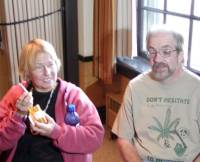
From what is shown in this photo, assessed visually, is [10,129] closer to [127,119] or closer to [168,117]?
[127,119]

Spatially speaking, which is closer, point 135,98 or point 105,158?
point 135,98

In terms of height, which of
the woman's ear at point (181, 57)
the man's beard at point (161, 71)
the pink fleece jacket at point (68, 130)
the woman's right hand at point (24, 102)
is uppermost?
the woman's ear at point (181, 57)

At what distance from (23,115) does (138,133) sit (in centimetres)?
51

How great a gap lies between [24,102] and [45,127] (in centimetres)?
14

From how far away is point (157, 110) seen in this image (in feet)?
5.01

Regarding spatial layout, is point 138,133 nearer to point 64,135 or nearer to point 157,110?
point 157,110

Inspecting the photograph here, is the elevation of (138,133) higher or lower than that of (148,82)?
lower

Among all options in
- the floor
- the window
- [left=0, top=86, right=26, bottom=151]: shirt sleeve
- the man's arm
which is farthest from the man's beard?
the floor

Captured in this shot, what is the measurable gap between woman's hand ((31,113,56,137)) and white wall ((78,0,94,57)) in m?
1.51

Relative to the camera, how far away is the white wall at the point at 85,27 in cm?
294

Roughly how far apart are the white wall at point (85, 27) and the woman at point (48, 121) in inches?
51.3

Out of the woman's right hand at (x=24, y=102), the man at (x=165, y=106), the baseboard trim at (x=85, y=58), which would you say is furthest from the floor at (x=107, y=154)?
the woman's right hand at (x=24, y=102)

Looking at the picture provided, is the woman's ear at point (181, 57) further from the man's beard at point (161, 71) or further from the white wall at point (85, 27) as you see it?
the white wall at point (85, 27)

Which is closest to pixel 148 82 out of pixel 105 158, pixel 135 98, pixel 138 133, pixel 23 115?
pixel 135 98
